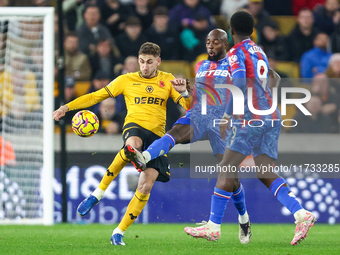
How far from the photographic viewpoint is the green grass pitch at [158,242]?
4957 millimetres

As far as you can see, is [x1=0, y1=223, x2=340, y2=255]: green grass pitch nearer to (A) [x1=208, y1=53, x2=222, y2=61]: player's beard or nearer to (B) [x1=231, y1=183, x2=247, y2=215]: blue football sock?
(B) [x1=231, y1=183, x2=247, y2=215]: blue football sock

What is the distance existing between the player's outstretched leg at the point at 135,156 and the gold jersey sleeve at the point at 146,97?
0.66m

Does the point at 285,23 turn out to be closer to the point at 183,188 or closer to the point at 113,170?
the point at 183,188

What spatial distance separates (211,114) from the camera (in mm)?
5852

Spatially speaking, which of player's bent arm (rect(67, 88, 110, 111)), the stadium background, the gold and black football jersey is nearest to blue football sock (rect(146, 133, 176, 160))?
the gold and black football jersey

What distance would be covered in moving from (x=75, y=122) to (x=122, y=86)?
63 centimetres

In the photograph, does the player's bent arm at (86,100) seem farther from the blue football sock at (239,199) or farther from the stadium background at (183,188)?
the stadium background at (183,188)

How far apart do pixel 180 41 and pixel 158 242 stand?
517 centimetres

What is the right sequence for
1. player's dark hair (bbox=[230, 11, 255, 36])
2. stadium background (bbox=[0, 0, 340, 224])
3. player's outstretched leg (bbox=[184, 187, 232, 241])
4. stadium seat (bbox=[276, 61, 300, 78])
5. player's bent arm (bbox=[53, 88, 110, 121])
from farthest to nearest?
1. stadium seat (bbox=[276, 61, 300, 78])
2. stadium background (bbox=[0, 0, 340, 224])
3. player's bent arm (bbox=[53, 88, 110, 121])
4. player's dark hair (bbox=[230, 11, 255, 36])
5. player's outstretched leg (bbox=[184, 187, 232, 241])

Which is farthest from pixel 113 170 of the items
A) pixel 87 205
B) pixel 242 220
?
pixel 242 220

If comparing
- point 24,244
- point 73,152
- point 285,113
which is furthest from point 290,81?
point 24,244

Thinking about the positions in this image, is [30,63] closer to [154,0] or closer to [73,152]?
[73,152]

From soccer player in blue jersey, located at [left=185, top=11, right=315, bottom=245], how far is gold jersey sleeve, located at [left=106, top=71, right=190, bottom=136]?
883 mm

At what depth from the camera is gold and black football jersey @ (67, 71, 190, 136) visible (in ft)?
19.2
